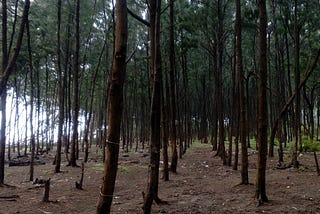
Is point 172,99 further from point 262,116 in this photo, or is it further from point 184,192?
point 262,116

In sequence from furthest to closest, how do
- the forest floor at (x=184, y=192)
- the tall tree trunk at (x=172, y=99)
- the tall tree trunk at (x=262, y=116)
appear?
the tall tree trunk at (x=172, y=99) → the forest floor at (x=184, y=192) → the tall tree trunk at (x=262, y=116)

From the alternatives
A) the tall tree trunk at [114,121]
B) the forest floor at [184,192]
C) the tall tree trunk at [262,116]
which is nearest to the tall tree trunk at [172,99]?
the forest floor at [184,192]

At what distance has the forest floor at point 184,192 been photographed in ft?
25.5

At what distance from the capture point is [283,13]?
52.0 feet

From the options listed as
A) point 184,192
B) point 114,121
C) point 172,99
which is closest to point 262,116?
point 184,192

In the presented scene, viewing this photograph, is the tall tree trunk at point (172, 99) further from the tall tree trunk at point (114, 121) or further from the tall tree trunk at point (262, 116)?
the tall tree trunk at point (114, 121)

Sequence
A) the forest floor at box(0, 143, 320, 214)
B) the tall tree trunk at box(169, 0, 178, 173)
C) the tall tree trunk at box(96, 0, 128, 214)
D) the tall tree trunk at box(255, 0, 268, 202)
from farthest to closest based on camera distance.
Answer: the tall tree trunk at box(169, 0, 178, 173), the forest floor at box(0, 143, 320, 214), the tall tree trunk at box(255, 0, 268, 202), the tall tree trunk at box(96, 0, 128, 214)

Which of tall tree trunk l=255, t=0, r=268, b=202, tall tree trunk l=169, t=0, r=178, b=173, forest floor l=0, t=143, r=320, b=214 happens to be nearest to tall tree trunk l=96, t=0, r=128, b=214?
forest floor l=0, t=143, r=320, b=214

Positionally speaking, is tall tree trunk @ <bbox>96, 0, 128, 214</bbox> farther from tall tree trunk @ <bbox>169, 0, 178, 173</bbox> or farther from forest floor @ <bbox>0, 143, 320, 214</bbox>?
tall tree trunk @ <bbox>169, 0, 178, 173</bbox>

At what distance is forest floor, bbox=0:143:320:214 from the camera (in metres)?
7.78

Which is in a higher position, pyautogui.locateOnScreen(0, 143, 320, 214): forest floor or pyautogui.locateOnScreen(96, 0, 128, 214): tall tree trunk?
pyautogui.locateOnScreen(96, 0, 128, 214): tall tree trunk

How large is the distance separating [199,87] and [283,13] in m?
18.6

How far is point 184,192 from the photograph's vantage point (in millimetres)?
9602

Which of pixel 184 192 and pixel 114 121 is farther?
pixel 184 192
